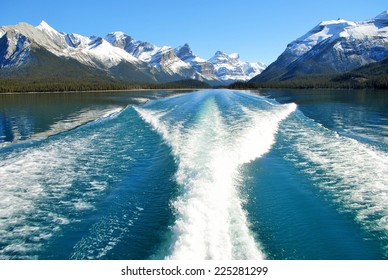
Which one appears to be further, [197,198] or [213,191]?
[213,191]

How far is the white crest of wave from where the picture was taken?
29.5ft

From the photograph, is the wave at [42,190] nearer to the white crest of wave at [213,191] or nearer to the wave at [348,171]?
the white crest of wave at [213,191]

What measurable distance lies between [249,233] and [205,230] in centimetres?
140

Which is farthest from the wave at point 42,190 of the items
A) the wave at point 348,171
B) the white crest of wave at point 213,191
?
the wave at point 348,171

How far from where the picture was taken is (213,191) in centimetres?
1236

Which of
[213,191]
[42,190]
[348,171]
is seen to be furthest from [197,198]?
[348,171]

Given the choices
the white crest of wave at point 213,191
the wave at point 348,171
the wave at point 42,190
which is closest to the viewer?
the white crest of wave at point 213,191

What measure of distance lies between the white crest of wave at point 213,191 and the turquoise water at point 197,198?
1.9 inches

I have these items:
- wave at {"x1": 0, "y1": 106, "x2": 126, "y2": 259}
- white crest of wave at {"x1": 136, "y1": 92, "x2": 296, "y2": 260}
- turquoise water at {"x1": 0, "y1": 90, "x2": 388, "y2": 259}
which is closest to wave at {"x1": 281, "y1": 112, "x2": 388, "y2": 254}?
turquoise water at {"x1": 0, "y1": 90, "x2": 388, "y2": 259}

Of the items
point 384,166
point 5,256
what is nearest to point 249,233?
point 5,256

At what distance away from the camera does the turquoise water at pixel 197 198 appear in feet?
31.0

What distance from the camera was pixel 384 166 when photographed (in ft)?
51.5

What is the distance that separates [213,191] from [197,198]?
929mm

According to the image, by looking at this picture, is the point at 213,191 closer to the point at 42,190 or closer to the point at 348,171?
the point at 348,171
